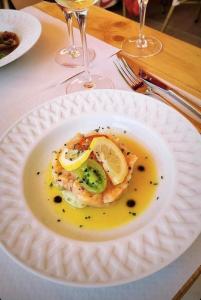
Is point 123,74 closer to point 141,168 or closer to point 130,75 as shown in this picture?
point 130,75

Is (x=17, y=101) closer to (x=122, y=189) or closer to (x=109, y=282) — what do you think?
(x=122, y=189)

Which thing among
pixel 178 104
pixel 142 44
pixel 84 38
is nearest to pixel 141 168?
pixel 178 104

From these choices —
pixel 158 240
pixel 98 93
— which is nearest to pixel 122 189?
pixel 158 240

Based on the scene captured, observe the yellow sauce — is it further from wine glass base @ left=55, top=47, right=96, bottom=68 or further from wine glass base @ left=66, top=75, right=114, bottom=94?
wine glass base @ left=55, top=47, right=96, bottom=68

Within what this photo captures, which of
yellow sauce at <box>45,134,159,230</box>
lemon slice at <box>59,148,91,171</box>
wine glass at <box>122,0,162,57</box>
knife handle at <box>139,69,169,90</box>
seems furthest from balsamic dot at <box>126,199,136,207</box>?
wine glass at <box>122,0,162,57</box>

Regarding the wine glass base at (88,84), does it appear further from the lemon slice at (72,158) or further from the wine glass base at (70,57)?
the lemon slice at (72,158)

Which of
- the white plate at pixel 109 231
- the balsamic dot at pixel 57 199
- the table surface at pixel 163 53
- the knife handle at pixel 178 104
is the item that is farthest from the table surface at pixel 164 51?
the balsamic dot at pixel 57 199

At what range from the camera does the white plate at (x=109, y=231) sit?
1.73ft

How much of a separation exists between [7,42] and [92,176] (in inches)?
29.9

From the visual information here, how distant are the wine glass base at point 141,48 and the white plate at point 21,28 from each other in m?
0.32

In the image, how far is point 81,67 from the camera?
1110 millimetres

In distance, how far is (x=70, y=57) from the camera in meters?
1.16

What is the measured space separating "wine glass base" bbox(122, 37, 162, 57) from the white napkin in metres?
0.05

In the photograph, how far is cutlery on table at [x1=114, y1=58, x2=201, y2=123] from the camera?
31.9 inches
